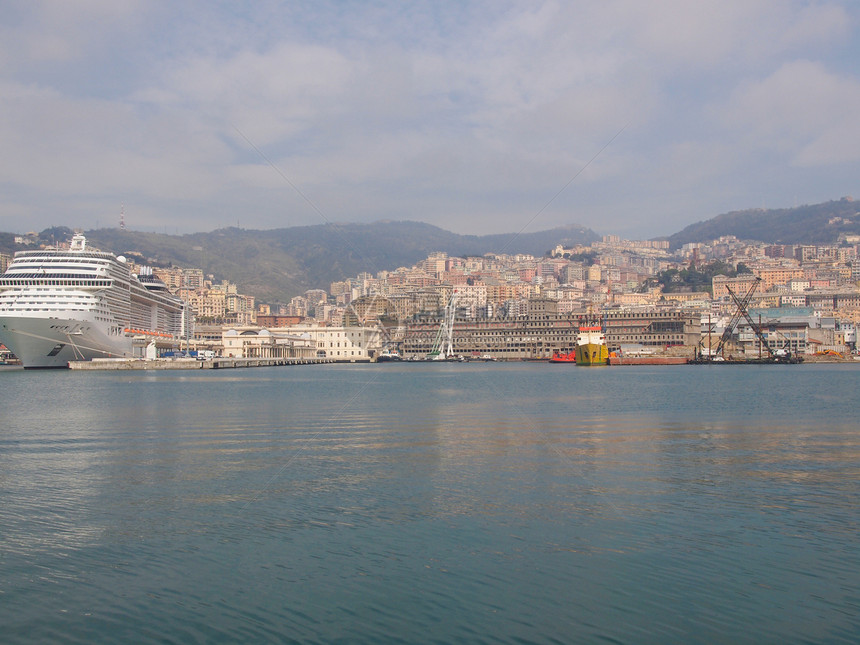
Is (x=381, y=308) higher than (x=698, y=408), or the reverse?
(x=381, y=308)

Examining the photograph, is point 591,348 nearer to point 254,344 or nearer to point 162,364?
point 254,344

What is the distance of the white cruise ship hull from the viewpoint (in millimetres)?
51281

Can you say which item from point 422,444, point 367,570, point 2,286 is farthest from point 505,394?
point 2,286

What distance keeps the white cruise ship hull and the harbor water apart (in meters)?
36.9

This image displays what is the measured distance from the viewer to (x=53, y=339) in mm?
53062

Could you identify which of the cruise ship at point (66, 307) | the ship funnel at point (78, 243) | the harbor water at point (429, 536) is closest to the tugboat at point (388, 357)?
the cruise ship at point (66, 307)

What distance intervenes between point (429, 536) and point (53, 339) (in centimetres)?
5135

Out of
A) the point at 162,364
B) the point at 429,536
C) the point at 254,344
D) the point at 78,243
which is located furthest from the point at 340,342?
the point at 429,536

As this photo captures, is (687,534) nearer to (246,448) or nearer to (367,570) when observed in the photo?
(367,570)

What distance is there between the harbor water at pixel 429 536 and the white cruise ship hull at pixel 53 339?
36857 mm

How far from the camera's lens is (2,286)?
5362 centimetres

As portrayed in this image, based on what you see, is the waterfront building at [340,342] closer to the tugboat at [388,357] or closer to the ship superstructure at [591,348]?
the tugboat at [388,357]

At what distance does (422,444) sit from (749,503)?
7492mm

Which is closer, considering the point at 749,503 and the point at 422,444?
the point at 749,503
